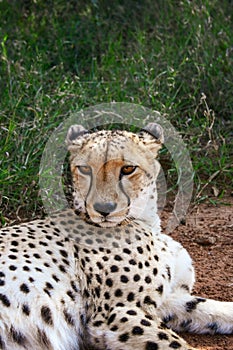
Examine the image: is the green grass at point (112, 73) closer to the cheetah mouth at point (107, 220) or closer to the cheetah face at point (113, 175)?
the cheetah face at point (113, 175)

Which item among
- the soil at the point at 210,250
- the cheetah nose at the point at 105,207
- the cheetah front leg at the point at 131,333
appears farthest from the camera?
the soil at the point at 210,250

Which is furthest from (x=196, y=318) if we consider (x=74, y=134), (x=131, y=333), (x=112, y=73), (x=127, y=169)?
(x=112, y=73)

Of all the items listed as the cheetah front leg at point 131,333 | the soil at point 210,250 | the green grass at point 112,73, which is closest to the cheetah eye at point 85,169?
the cheetah front leg at point 131,333

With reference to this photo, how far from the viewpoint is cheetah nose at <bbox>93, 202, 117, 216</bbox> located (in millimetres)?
2934

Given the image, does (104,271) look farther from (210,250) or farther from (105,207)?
(210,250)

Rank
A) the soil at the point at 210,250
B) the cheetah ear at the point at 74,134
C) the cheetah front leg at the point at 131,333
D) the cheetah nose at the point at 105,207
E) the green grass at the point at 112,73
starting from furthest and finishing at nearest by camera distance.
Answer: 1. the green grass at the point at 112,73
2. the cheetah ear at the point at 74,134
3. the soil at the point at 210,250
4. the cheetah nose at the point at 105,207
5. the cheetah front leg at the point at 131,333

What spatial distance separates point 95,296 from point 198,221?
4.66 feet

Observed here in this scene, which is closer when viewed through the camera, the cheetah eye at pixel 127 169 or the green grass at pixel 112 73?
the cheetah eye at pixel 127 169

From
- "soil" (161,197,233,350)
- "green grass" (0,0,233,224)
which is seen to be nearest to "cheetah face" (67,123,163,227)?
"soil" (161,197,233,350)

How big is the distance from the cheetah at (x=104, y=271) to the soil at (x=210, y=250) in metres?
0.11

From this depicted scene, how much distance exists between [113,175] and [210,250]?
112cm

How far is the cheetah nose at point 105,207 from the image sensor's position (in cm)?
293

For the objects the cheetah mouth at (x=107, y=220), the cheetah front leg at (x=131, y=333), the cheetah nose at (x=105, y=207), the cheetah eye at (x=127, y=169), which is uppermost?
the cheetah eye at (x=127, y=169)

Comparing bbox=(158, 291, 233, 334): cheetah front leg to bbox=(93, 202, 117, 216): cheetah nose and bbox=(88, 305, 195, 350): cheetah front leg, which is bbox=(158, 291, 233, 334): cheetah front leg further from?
bbox=(93, 202, 117, 216): cheetah nose
